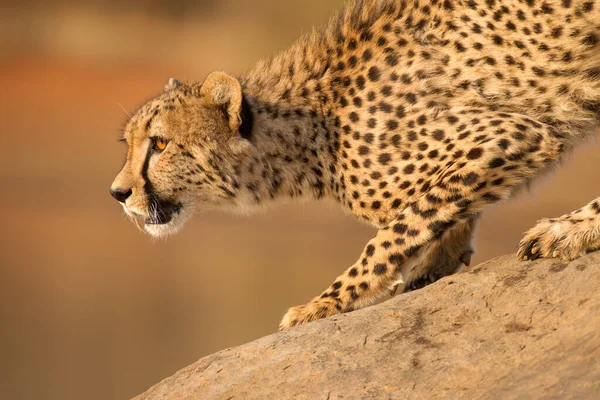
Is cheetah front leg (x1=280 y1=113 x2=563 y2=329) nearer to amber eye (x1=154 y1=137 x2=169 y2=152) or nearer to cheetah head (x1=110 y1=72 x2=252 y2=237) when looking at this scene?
cheetah head (x1=110 y1=72 x2=252 y2=237)

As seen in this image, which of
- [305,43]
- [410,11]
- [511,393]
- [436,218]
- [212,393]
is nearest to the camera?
[511,393]

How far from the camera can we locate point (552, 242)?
2.57m

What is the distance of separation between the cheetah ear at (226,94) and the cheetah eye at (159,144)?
7.8 inches

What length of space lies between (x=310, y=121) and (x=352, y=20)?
0.39 metres

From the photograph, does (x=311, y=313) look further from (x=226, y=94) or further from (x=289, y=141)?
(x=226, y=94)

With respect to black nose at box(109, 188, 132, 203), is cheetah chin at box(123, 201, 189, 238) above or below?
below

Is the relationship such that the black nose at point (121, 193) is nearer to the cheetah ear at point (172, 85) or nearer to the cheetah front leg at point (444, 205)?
the cheetah ear at point (172, 85)

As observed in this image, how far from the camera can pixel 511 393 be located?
2146mm

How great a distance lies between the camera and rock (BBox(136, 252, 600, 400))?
2.20 m

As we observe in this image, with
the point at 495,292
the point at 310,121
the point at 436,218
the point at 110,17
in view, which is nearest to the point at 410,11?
the point at 310,121

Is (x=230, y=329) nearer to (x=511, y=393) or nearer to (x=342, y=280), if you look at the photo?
(x=342, y=280)

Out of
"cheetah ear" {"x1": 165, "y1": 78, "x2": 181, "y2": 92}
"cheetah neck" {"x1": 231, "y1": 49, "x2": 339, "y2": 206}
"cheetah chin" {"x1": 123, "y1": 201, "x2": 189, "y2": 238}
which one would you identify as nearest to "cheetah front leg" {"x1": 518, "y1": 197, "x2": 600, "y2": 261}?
"cheetah neck" {"x1": 231, "y1": 49, "x2": 339, "y2": 206}

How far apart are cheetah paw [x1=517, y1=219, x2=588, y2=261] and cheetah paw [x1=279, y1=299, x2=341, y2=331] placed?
573 millimetres

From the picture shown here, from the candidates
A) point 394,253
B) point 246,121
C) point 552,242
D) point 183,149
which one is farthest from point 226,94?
point 552,242
